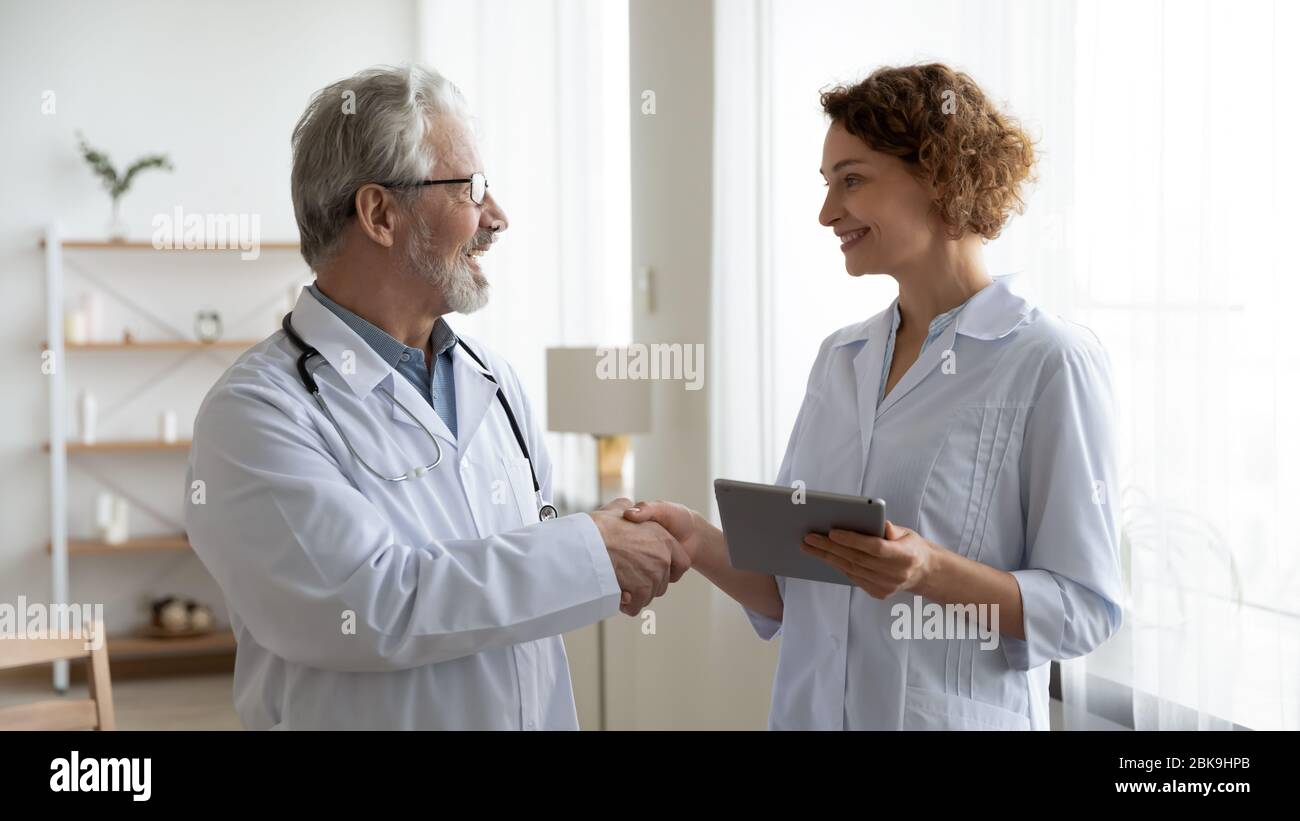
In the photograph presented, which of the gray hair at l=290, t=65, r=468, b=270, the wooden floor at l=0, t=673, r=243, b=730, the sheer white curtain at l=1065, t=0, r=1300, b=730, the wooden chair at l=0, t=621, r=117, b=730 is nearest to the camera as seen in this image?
the gray hair at l=290, t=65, r=468, b=270

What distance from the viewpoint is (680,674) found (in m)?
3.52

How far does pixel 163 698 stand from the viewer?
206 inches

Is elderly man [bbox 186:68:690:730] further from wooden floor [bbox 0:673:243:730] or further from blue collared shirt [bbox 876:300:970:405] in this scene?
wooden floor [bbox 0:673:243:730]

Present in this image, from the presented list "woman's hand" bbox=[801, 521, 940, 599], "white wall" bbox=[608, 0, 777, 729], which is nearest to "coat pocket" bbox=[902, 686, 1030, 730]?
"woman's hand" bbox=[801, 521, 940, 599]

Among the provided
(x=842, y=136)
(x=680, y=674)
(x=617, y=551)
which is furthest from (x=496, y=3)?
(x=617, y=551)

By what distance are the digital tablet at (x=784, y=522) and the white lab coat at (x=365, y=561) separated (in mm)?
189

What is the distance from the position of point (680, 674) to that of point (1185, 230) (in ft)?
7.07

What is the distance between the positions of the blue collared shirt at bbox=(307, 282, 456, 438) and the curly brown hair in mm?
727

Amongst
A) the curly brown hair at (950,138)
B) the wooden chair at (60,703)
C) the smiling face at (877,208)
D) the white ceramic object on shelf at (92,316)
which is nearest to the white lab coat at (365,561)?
the smiling face at (877,208)

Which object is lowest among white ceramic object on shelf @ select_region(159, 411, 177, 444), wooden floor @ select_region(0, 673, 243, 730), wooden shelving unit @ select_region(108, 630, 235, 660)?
wooden floor @ select_region(0, 673, 243, 730)

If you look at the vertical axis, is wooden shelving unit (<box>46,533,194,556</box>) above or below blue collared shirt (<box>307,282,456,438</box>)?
below

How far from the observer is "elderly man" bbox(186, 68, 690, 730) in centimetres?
136

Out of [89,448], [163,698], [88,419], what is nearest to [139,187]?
[88,419]

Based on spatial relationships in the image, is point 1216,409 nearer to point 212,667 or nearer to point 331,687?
point 331,687
